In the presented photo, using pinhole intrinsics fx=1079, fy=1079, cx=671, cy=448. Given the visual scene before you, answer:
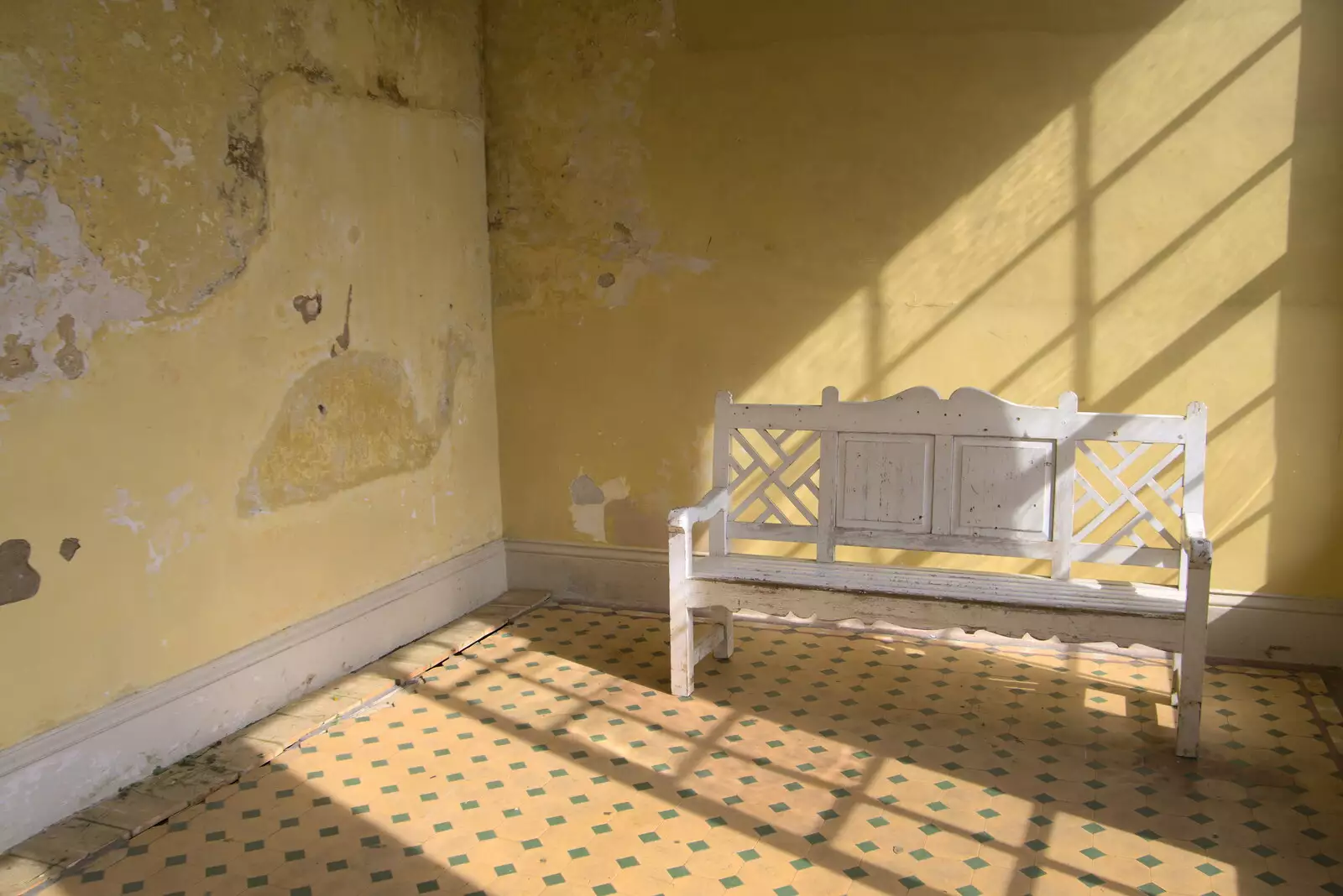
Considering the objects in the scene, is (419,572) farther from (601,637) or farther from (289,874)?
(289,874)

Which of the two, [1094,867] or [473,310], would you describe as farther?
[473,310]

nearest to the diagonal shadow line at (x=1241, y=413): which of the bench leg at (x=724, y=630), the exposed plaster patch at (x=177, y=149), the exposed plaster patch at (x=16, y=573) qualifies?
the bench leg at (x=724, y=630)

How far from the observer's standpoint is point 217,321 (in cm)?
412

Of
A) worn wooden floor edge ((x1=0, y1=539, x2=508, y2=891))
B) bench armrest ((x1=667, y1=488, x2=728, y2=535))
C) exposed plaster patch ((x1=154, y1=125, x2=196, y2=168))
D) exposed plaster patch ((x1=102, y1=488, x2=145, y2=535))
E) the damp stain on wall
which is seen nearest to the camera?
worn wooden floor edge ((x1=0, y1=539, x2=508, y2=891))

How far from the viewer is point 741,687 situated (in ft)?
15.5

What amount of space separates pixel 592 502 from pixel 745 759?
7.30ft

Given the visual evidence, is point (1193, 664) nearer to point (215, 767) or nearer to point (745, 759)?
point (745, 759)

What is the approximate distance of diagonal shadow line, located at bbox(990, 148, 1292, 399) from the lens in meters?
4.66

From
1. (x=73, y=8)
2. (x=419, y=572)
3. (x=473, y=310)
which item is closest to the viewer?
(x=73, y=8)

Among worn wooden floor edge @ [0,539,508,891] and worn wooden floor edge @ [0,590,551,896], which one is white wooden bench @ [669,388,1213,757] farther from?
worn wooden floor edge @ [0,539,508,891]

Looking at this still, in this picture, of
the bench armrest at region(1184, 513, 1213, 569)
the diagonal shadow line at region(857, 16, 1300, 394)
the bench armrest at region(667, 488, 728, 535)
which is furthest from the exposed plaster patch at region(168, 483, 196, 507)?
the bench armrest at region(1184, 513, 1213, 569)

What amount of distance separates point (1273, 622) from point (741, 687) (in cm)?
244

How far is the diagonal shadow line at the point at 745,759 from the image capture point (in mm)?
3305

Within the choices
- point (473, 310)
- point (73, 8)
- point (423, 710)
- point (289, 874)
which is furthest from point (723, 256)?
point (289, 874)
